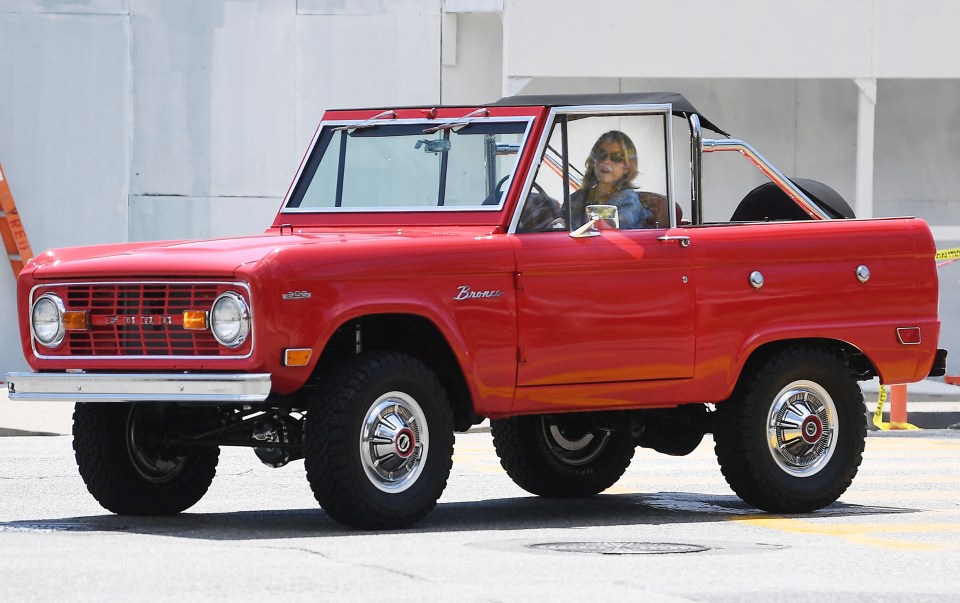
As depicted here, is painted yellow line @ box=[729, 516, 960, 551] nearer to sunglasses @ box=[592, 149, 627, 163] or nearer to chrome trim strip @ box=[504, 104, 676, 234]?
chrome trim strip @ box=[504, 104, 676, 234]

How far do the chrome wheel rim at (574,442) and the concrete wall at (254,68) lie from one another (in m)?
12.3

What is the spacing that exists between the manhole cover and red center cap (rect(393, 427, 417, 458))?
30.6 inches

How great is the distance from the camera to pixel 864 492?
12.4 meters

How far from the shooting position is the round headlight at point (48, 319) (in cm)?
960

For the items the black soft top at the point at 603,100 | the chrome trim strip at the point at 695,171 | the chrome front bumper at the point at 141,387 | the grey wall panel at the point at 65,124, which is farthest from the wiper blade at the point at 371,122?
the grey wall panel at the point at 65,124

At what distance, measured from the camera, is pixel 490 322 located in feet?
31.7

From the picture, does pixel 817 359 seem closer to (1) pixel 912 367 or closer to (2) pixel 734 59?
(1) pixel 912 367

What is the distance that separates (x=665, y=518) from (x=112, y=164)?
14948mm

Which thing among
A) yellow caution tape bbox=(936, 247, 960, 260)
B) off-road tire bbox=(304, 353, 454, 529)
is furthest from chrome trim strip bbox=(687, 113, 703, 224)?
yellow caution tape bbox=(936, 247, 960, 260)

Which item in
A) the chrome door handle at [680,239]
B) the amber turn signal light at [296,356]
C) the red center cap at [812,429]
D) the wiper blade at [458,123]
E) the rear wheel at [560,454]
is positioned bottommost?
the rear wheel at [560,454]

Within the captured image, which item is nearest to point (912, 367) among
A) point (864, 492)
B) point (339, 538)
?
point (864, 492)

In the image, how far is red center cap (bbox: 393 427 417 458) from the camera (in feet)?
30.6

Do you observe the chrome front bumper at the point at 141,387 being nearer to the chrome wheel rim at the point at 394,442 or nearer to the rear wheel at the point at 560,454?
the chrome wheel rim at the point at 394,442

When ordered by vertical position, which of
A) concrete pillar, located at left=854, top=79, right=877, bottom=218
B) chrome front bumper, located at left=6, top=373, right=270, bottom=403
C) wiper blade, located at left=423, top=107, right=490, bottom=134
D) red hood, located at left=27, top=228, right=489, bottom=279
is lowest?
chrome front bumper, located at left=6, top=373, right=270, bottom=403
